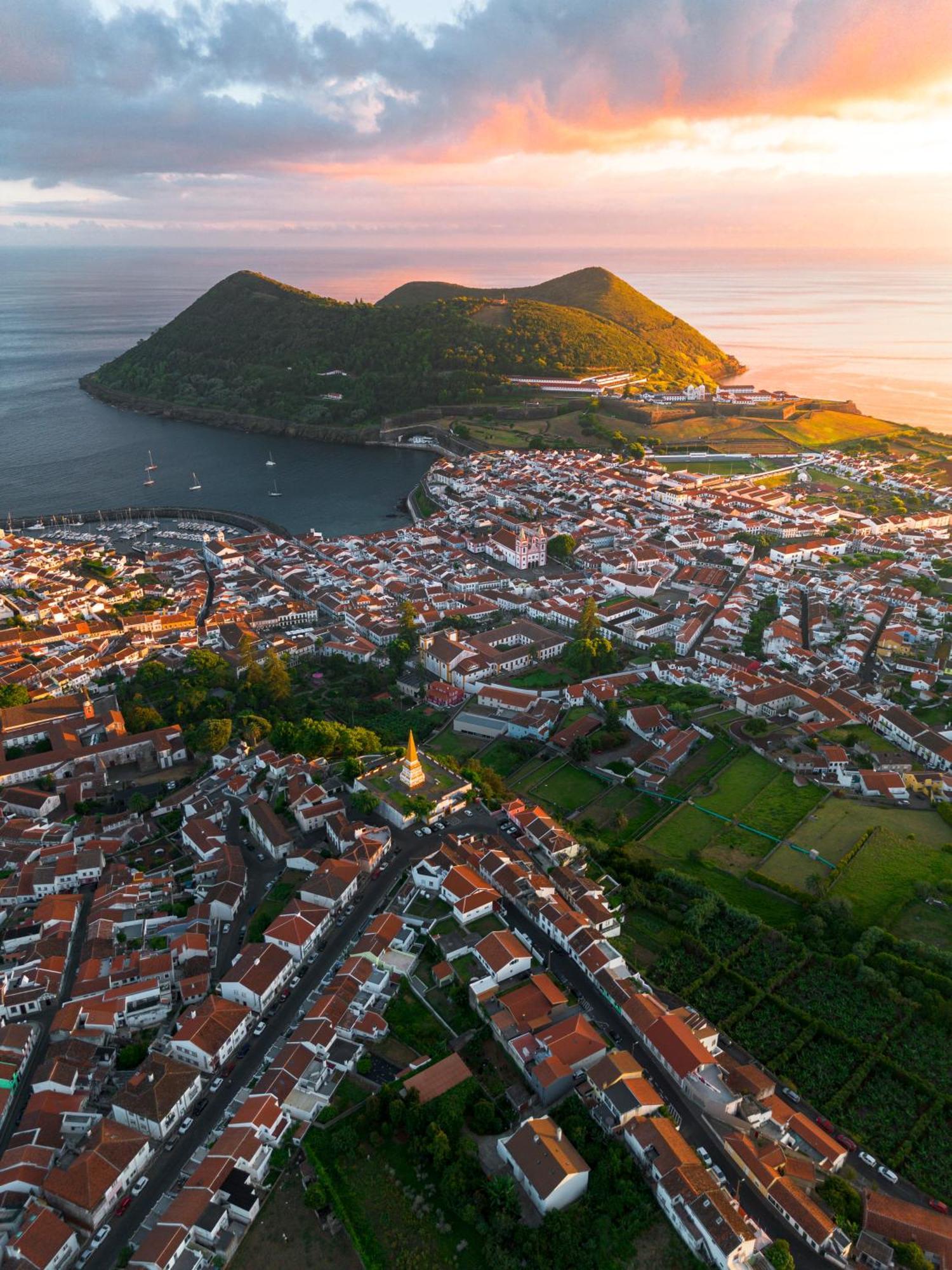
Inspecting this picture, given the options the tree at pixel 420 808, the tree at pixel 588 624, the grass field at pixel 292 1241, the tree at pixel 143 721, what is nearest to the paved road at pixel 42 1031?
the grass field at pixel 292 1241

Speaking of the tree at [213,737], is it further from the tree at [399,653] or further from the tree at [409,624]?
the tree at [409,624]

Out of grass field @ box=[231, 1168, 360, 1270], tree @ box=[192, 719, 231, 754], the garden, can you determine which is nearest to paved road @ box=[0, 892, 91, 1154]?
grass field @ box=[231, 1168, 360, 1270]

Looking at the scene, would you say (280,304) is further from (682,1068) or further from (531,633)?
(682,1068)

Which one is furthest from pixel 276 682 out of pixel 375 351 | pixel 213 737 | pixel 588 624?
pixel 375 351

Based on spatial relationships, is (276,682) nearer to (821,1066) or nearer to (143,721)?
(143,721)

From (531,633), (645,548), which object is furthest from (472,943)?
(645,548)

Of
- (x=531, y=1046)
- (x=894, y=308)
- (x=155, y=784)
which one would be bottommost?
(x=155, y=784)

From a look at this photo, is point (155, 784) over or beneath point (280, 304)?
beneath
